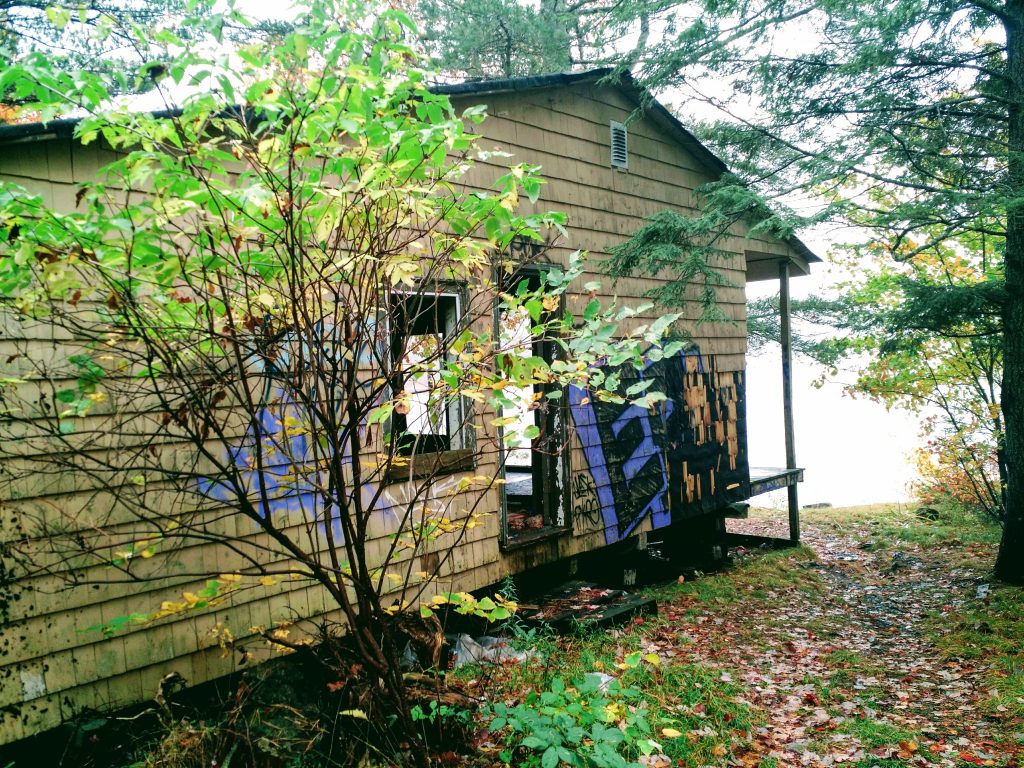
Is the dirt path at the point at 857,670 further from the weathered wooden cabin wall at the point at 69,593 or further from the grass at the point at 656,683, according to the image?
the weathered wooden cabin wall at the point at 69,593

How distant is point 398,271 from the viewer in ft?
10.00

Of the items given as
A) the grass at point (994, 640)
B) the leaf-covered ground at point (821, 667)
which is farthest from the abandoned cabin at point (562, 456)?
the grass at point (994, 640)

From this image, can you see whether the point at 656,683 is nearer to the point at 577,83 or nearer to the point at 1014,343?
the point at 1014,343

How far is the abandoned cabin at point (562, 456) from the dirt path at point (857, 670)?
1.61 m

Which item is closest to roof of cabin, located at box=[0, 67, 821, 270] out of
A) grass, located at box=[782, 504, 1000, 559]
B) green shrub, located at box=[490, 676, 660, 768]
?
green shrub, located at box=[490, 676, 660, 768]

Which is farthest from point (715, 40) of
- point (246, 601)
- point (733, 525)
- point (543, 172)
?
point (733, 525)

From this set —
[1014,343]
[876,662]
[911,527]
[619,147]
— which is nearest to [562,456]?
[876,662]

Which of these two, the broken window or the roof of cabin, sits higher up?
the roof of cabin

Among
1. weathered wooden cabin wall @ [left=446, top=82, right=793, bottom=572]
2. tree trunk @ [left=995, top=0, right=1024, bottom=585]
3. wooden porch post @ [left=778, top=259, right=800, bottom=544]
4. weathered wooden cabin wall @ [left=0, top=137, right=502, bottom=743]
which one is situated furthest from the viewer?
wooden porch post @ [left=778, top=259, right=800, bottom=544]

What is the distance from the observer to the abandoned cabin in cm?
375

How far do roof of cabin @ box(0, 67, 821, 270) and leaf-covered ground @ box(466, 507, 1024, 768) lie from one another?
12.9 feet

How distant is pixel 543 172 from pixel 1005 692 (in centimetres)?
587

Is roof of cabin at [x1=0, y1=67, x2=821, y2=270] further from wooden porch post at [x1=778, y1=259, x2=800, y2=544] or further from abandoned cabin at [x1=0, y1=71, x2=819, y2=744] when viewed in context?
wooden porch post at [x1=778, y1=259, x2=800, y2=544]

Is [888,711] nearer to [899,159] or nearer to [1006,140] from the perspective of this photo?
[899,159]
